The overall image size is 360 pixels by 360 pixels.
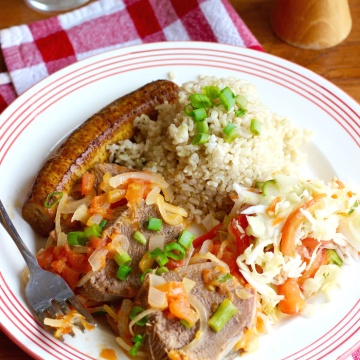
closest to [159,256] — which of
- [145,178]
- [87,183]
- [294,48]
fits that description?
[145,178]

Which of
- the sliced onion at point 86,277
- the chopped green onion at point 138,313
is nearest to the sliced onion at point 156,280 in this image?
the chopped green onion at point 138,313

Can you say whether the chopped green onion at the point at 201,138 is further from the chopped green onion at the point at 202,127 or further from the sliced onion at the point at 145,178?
the sliced onion at the point at 145,178

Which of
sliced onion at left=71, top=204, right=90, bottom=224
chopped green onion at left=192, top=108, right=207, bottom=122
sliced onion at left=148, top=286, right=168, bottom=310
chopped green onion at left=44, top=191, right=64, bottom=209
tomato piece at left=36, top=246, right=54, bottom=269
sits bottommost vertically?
sliced onion at left=148, top=286, right=168, bottom=310

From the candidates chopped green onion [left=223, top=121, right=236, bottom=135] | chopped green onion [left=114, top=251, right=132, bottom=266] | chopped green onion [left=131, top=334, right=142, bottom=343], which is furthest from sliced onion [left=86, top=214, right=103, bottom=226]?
chopped green onion [left=223, top=121, right=236, bottom=135]

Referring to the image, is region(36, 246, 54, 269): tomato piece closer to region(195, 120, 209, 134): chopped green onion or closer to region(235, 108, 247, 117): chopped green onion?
region(195, 120, 209, 134): chopped green onion

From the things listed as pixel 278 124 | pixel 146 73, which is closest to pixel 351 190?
pixel 278 124

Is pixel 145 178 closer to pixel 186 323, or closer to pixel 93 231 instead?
pixel 93 231
